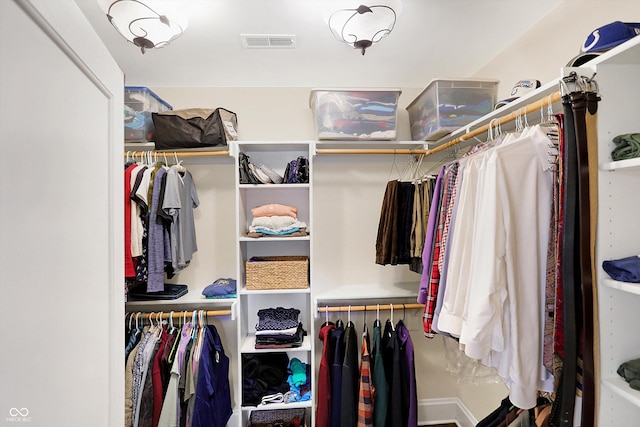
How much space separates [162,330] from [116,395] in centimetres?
135

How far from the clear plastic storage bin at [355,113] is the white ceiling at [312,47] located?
0.25m

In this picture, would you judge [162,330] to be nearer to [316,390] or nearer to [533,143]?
[316,390]

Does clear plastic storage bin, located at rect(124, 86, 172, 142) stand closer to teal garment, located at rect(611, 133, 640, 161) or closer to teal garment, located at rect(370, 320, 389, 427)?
teal garment, located at rect(370, 320, 389, 427)

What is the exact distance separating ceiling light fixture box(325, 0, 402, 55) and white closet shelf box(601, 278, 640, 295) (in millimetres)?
1272

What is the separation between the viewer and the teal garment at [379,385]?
1.94 meters

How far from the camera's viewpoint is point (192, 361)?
6.49 ft

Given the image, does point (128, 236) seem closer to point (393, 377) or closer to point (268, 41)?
point (268, 41)

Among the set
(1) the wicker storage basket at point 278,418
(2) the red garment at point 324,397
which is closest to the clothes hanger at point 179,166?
(2) the red garment at point 324,397

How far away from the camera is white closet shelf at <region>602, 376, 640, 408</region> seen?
89 cm

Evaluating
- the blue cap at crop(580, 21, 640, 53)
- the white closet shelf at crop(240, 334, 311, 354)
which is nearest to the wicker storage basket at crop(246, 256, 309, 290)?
the white closet shelf at crop(240, 334, 311, 354)

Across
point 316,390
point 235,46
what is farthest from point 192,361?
point 235,46

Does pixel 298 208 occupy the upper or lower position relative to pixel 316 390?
upper

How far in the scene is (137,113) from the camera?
7.06 feet

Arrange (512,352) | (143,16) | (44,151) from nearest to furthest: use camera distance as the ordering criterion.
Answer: (44,151), (512,352), (143,16)
